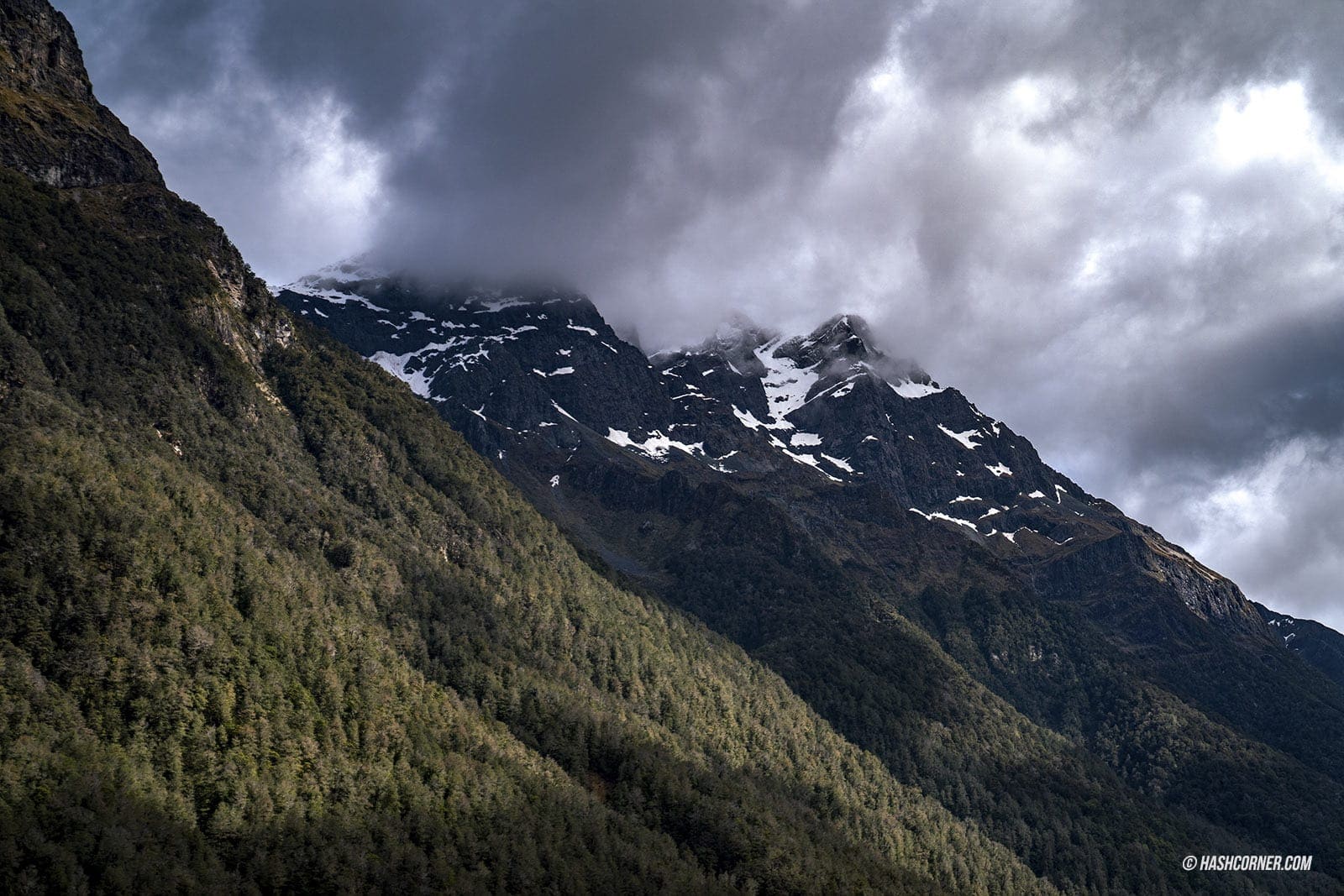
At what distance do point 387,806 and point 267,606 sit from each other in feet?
160

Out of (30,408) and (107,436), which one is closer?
(30,408)

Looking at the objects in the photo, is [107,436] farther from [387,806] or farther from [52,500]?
[387,806]

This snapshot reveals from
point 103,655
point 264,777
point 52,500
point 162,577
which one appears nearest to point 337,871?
point 264,777

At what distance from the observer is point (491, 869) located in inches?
6496

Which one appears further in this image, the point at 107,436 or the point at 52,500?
the point at 107,436

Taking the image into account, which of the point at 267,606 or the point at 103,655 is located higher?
the point at 267,606

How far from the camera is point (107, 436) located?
19900cm

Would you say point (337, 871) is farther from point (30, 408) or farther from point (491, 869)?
point (30, 408)

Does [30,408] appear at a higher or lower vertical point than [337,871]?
higher

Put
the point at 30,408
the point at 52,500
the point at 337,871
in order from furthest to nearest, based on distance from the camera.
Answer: the point at 30,408, the point at 52,500, the point at 337,871

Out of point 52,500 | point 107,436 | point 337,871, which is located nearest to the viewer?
point 337,871

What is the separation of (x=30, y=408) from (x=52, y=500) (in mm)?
33674

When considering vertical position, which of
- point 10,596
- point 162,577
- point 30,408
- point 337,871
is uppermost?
point 30,408

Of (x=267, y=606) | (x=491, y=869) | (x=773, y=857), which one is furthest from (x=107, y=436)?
(x=773, y=857)
